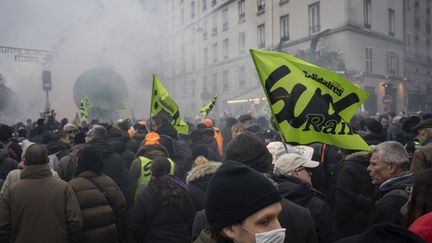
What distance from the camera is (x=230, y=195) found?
163 centimetres

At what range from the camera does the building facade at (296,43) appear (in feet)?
78.1

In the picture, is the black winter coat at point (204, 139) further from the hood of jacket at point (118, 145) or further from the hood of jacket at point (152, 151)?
the hood of jacket at point (152, 151)

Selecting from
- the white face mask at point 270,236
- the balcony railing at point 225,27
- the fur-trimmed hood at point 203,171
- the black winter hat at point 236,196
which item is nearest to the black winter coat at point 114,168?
the fur-trimmed hood at point 203,171

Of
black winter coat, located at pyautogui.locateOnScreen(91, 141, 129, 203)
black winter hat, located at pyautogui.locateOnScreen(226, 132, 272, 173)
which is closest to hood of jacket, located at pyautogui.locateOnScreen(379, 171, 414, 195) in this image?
black winter hat, located at pyautogui.locateOnScreen(226, 132, 272, 173)

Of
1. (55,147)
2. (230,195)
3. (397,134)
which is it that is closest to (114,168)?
(55,147)

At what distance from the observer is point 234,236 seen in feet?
5.38

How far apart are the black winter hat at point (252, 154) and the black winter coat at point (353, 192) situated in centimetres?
97

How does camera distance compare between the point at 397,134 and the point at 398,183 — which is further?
the point at 397,134

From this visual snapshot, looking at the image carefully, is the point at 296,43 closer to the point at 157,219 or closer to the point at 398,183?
the point at 157,219

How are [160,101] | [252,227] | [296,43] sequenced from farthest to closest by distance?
[296,43]
[160,101]
[252,227]

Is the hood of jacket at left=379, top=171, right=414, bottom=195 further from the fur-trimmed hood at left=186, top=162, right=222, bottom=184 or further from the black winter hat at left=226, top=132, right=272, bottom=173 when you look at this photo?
the fur-trimmed hood at left=186, top=162, right=222, bottom=184

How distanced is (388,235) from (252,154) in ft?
4.78

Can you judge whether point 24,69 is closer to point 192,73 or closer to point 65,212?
point 192,73

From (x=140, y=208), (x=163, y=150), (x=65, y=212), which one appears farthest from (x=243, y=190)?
(x=163, y=150)
